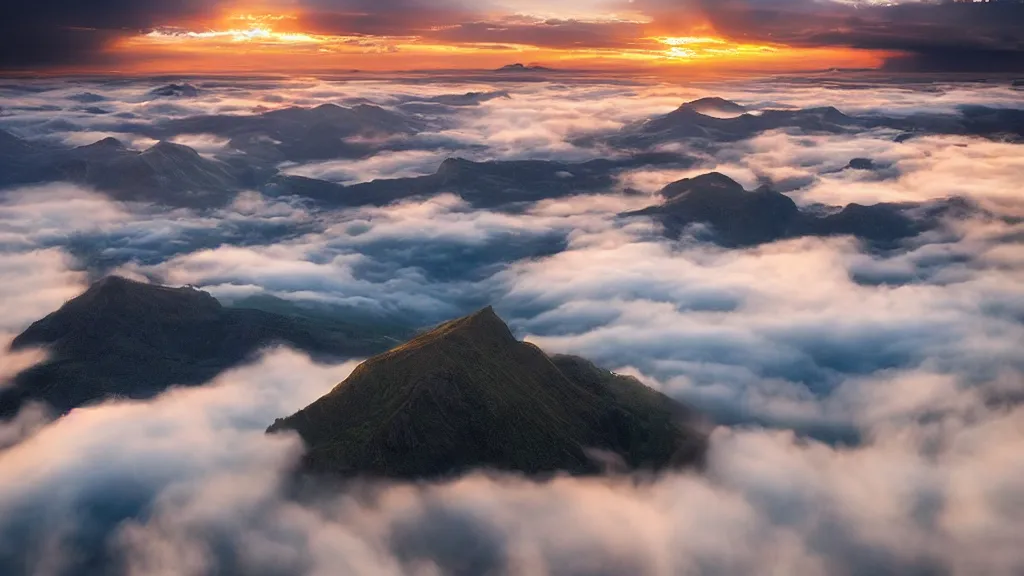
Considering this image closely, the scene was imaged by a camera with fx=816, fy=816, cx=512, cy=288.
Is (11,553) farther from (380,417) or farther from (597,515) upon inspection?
(597,515)

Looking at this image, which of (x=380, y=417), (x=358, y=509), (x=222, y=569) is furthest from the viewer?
(x=380, y=417)

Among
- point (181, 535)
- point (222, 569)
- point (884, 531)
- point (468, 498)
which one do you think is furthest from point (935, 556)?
point (181, 535)

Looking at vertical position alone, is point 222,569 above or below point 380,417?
below

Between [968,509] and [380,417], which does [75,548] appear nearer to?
[380,417]

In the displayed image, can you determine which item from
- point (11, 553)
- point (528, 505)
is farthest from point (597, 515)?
point (11, 553)

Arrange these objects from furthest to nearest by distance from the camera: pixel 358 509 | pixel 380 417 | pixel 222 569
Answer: pixel 380 417, pixel 358 509, pixel 222 569

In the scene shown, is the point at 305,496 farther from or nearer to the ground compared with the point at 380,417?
nearer to the ground

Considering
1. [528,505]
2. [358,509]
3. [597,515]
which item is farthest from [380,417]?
[597,515]

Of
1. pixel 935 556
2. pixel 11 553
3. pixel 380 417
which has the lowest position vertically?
pixel 11 553

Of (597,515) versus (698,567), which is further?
(597,515)
